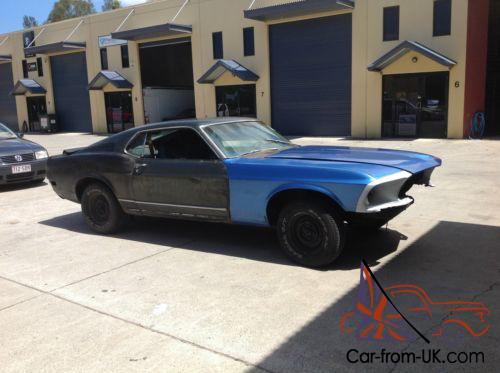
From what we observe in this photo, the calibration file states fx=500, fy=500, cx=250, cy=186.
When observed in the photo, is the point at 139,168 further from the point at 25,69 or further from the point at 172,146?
the point at 25,69

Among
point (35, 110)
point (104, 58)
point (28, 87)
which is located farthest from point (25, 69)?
point (104, 58)

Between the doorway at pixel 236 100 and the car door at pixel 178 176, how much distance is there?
18032 mm

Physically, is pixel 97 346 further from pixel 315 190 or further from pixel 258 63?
pixel 258 63

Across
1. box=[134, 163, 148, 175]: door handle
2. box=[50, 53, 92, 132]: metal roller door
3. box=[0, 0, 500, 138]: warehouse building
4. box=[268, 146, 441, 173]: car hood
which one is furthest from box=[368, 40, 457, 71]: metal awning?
box=[50, 53, 92, 132]: metal roller door

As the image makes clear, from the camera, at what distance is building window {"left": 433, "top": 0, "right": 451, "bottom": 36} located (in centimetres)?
1789

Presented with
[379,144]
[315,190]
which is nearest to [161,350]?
[315,190]

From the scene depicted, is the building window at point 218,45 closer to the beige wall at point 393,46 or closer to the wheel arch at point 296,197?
the beige wall at point 393,46

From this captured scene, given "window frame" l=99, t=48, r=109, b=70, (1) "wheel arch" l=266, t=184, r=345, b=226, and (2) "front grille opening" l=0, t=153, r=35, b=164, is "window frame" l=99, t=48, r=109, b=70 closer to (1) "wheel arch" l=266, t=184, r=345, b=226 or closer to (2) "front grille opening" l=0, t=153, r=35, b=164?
(2) "front grille opening" l=0, t=153, r=35, b=164

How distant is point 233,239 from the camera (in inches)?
247

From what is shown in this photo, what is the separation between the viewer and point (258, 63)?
76.2ft

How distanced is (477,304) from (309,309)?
1353 millimetres

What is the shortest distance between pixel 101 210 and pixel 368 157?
3.66 m

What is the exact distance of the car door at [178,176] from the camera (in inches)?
221

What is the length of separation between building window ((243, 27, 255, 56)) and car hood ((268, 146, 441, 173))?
1826 cm
